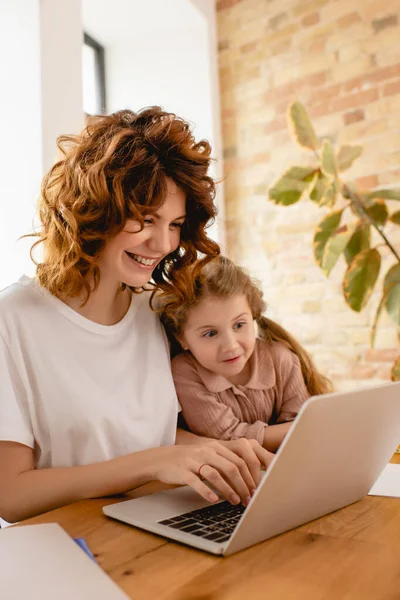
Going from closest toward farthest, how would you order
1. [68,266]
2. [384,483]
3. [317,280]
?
[384,483] < [68,266] < [317,280]

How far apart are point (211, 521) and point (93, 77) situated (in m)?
3.00

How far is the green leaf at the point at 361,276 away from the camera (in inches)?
89.4

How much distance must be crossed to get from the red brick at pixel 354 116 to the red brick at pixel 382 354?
3.70ft

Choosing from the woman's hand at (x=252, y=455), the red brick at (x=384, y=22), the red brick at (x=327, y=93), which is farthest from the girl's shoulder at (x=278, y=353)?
the red brick at (x=384, y=22)

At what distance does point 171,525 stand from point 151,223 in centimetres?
67

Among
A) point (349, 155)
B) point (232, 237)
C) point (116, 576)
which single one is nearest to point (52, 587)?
point (116, 576)

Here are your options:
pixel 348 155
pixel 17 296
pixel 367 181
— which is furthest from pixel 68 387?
pixel 367 181

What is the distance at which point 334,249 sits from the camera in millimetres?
2344

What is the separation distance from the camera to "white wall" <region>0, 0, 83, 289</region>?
6.80ft

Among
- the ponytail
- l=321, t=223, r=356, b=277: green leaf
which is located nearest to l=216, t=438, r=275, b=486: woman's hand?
the ponytail

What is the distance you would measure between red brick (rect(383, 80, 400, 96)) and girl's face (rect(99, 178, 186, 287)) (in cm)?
191

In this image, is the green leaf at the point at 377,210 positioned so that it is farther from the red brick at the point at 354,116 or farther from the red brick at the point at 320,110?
the red brick at the point at 320,110

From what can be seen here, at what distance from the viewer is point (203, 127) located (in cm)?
327

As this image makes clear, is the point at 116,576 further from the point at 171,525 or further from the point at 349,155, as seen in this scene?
the point at 349,155
